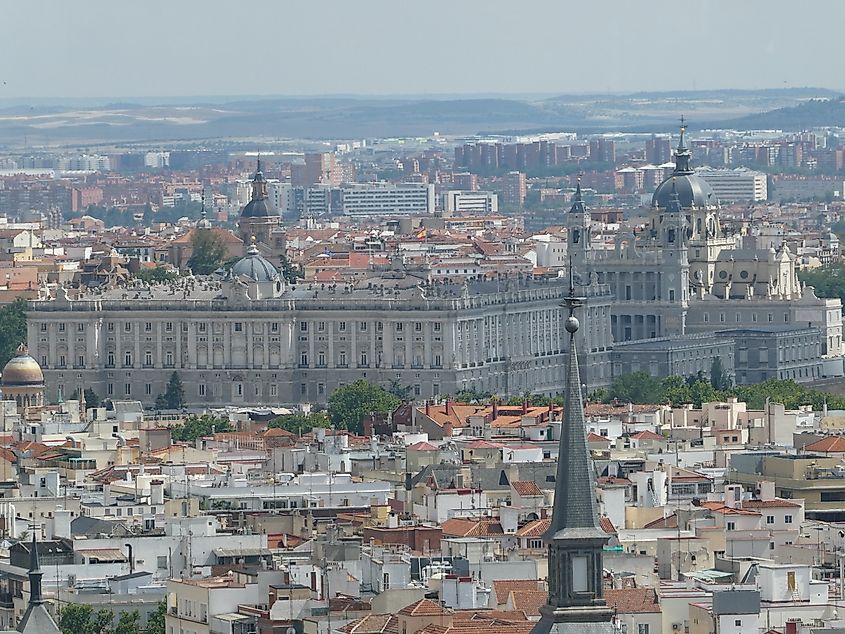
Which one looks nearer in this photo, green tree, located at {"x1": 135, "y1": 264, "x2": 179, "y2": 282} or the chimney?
the chimney

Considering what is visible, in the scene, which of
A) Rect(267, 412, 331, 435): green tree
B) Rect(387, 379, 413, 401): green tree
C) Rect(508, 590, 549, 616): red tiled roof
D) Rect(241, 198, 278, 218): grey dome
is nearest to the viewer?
Rect(508, 590, 549, 616): red tiled roof

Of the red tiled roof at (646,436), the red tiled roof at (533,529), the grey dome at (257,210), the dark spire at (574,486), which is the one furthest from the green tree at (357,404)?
the grey dome at (257,210)

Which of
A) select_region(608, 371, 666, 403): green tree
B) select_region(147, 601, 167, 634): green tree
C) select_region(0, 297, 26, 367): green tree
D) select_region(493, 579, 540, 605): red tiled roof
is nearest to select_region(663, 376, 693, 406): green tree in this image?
select_region(608, 371, 666, 403): green tree

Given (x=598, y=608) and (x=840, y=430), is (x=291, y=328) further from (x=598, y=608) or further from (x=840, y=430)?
(x=598, y=608)

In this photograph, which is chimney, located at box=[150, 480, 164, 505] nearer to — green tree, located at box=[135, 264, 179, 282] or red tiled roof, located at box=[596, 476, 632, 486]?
red tiled roof, located at box=[596, 476, 632, 486]

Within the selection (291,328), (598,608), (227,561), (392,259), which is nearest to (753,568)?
(227,561)

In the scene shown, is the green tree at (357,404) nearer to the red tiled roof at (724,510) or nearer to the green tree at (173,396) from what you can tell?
the green tree at (173,396)
